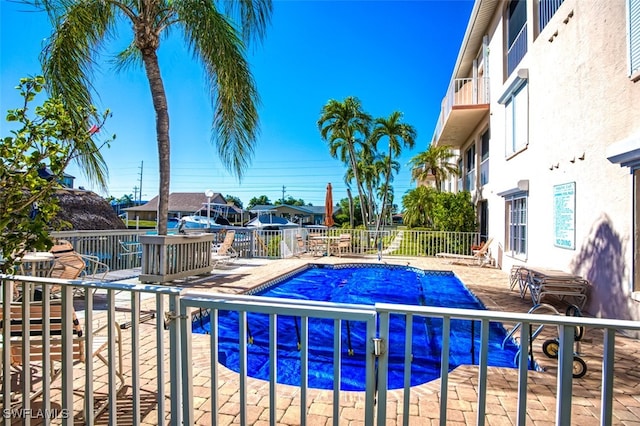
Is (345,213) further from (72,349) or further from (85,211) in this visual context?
(72,349)

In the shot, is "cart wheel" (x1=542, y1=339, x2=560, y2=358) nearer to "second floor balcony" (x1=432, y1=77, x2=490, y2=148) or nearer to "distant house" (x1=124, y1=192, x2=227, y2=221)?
"second floor balcony" (x1=432, y1=77, x2=490, y2=148)

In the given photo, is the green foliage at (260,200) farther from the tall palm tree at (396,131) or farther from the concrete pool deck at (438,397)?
the concrete pool deck at (438,397)

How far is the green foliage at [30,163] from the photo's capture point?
2098 mm

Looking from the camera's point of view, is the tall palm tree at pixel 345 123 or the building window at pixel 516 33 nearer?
the building window at pixel 516 33

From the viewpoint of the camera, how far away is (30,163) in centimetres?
220

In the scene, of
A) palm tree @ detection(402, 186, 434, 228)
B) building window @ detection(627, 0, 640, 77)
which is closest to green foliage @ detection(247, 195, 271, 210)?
palm tree @ detection(402, 186, 434, 228)

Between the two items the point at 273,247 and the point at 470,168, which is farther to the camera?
the point at 470,168

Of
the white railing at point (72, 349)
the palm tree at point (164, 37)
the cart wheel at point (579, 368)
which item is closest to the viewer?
the white railing at point (72, 349)

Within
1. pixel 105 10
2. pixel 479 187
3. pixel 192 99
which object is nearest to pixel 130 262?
pixel 192 99

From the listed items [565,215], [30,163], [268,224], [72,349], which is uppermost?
[30,163]

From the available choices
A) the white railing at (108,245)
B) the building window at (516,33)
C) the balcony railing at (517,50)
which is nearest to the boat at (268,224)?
the white railing at (108,245)

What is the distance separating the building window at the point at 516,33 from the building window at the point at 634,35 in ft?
15.4

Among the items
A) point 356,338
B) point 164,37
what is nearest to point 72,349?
point 356,338

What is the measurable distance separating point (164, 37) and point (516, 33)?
9741mm
